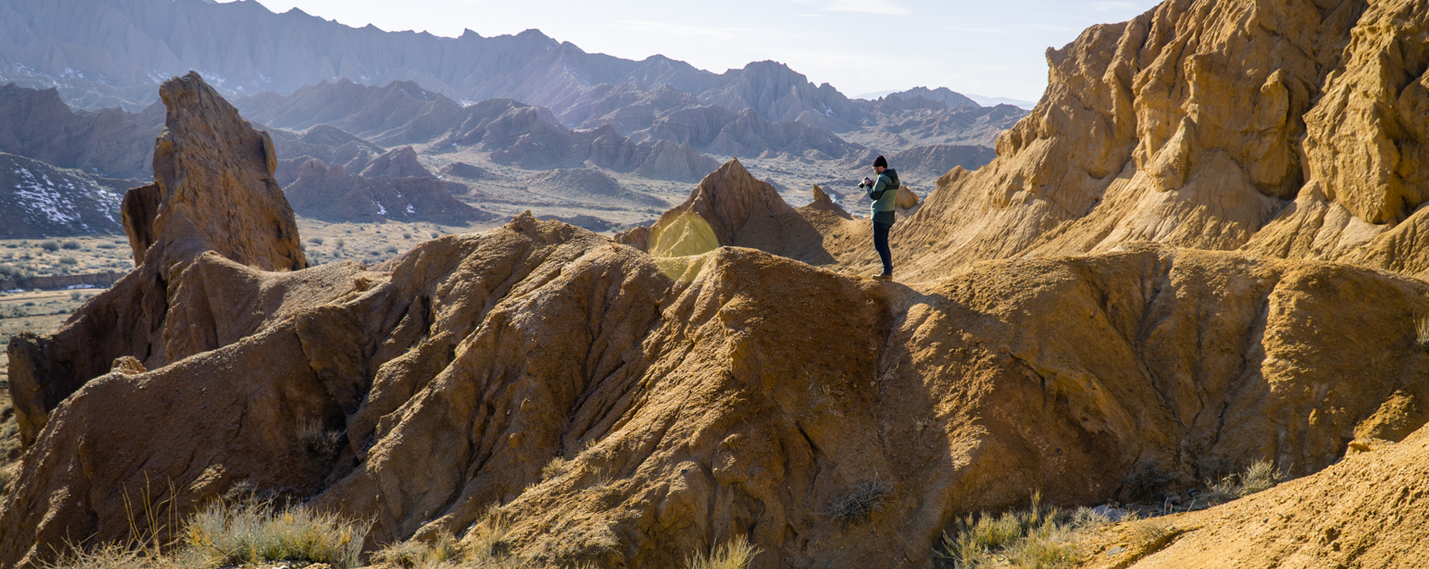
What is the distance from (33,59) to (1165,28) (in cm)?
20781

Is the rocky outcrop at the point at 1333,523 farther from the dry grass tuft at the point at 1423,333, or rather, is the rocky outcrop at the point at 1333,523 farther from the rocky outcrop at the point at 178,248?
the rocky outcrop at the point at 178,248

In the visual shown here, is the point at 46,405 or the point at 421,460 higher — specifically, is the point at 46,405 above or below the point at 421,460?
below

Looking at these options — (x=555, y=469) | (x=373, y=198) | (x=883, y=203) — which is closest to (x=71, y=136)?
(x=373, y=198)

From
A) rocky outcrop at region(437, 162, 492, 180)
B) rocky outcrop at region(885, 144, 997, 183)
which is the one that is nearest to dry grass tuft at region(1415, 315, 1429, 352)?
rocky outcrop at region(885, 144, 997, 183)

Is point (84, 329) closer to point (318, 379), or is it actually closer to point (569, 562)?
point (318, 379)

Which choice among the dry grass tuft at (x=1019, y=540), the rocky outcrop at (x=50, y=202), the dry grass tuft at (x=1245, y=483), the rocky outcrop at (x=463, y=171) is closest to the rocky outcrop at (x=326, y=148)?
the rocky outcrop at (x=463, y=171)

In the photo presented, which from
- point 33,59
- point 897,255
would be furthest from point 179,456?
point 33,59

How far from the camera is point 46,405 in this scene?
1577 centimetres

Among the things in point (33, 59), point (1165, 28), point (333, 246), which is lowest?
point (333, 246)

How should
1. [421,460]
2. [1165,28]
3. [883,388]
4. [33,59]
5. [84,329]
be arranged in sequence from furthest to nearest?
[33,59], [1165,28], [84,329], [421,460], [883,388]

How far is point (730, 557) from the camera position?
19.0 feet

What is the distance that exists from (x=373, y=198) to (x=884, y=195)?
265ft

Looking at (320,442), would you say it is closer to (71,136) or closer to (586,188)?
(586,188)

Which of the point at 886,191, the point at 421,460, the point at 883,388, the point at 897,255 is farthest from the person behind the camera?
the point at 897,255
